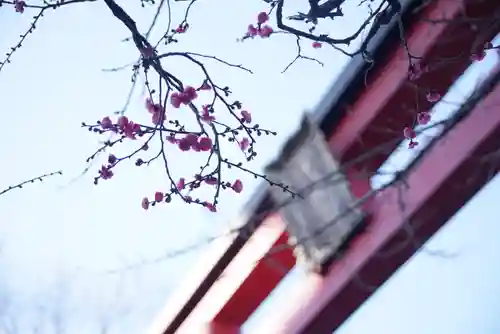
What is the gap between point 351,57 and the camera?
152cm

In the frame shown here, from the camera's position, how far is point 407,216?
4.70 ft

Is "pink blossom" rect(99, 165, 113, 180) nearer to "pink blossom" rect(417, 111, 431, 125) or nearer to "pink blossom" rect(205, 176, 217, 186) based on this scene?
"pink blossom" rect(205, 176, 217, 186)

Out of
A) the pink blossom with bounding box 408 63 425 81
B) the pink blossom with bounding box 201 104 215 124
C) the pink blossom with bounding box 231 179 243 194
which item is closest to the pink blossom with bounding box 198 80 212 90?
the pink blossom with bounding box 201 104 215 124

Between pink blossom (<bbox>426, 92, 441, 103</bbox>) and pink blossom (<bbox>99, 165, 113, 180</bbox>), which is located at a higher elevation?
pink blossom (<bbox>99, 165, 113, 180</bbox>)

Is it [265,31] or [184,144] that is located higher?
[265,31]

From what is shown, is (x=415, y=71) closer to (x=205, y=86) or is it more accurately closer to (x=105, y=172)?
(x=205, y=86)

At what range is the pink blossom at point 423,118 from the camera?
1498 mm

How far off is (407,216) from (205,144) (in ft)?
1.85

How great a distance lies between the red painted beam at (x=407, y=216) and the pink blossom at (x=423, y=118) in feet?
0.34

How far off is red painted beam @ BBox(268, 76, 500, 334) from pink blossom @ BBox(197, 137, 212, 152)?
488mm

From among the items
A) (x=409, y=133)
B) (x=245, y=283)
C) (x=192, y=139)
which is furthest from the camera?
(x=245, y=283)

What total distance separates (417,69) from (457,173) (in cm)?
29

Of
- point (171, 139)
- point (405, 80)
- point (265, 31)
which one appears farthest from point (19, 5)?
point (405, 80)

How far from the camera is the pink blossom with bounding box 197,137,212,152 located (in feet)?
4.99
